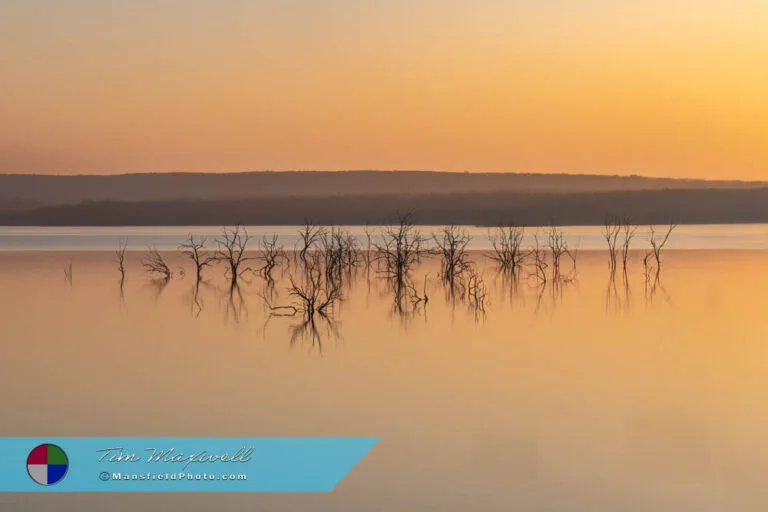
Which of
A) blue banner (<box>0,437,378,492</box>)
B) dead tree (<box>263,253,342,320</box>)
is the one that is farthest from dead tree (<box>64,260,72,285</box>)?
blue banner (<box>0,437,378,492</box>)

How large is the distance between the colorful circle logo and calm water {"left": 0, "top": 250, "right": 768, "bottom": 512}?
24 centimetres

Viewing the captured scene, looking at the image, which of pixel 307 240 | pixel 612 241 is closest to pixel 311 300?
pixel 307 240

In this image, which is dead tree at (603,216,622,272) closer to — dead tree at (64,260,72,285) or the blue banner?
dead tree at (64,260,72,285)

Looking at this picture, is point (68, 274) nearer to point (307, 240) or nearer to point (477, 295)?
point (307, 240)

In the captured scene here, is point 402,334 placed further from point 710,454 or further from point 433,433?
point 710,454

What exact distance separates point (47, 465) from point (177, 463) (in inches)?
26.6

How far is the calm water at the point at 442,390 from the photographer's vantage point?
524cm

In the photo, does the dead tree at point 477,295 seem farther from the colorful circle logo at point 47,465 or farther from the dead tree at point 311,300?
the colorful circle logo at point 47,465

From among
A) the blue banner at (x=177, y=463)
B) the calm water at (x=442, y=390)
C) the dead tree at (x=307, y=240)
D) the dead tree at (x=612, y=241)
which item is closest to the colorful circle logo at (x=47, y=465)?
the blue banner at (x=177, y=463)

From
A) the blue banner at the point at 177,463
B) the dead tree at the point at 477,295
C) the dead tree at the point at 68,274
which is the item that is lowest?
the blue banner at the point at 177,463

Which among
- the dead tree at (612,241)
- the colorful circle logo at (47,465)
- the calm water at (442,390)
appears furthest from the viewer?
the dead tree at (612,241)

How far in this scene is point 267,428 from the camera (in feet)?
21.1

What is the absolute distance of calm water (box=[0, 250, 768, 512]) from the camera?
5.24 metres

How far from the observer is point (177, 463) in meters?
5.57
